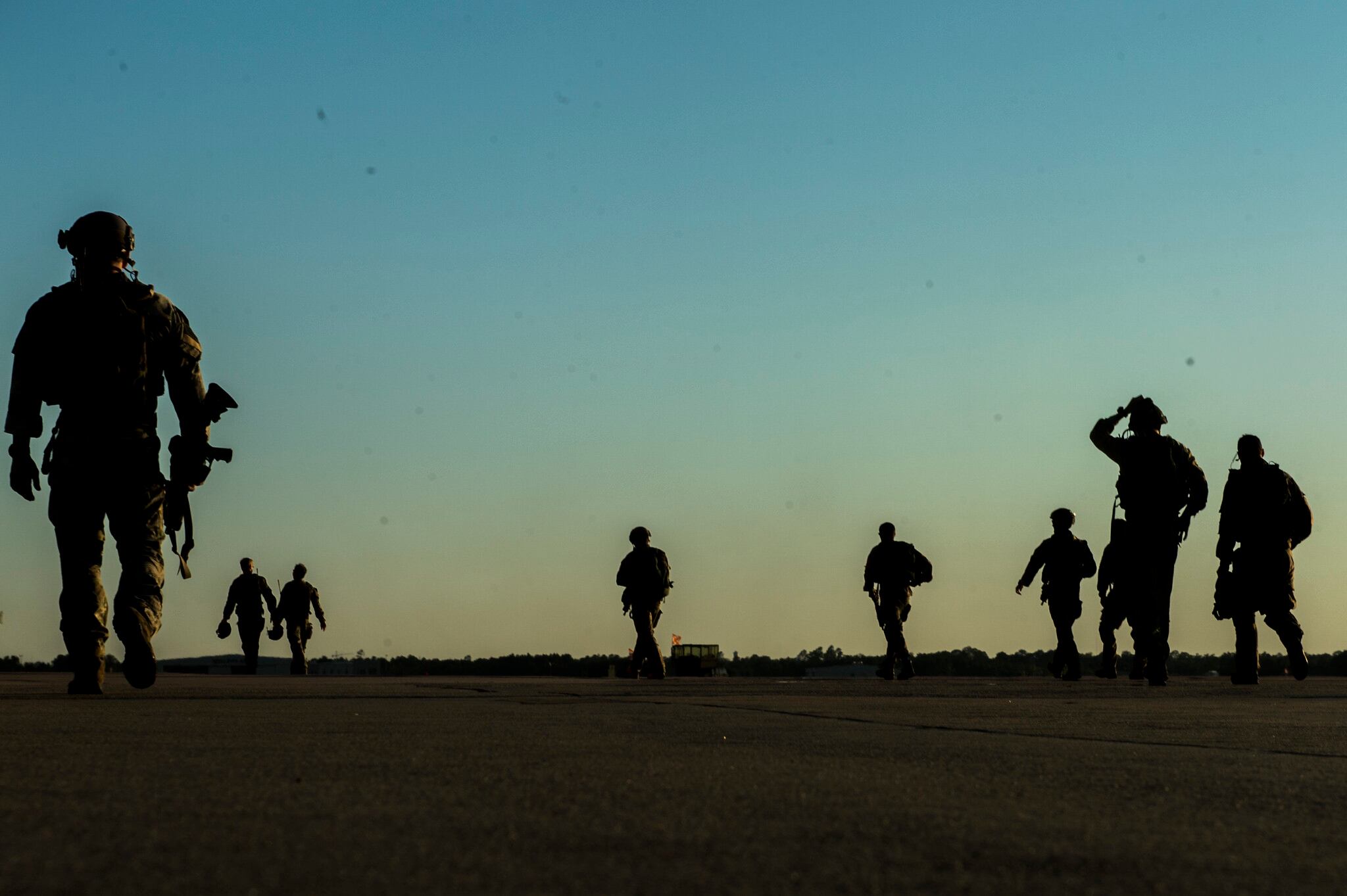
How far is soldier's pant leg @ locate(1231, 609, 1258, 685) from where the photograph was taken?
1521 centimetres

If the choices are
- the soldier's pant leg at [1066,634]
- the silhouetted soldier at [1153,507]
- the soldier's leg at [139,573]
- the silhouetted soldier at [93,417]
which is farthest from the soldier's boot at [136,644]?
the soldier's pant leg at [1066,634]

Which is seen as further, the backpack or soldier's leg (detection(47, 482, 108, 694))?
the backpack

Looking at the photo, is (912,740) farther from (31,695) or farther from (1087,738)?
(31,695)

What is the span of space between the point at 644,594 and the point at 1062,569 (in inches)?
202

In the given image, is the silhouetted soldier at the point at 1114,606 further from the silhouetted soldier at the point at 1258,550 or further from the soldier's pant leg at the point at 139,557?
the soldier's pant leg at the point at 139,557

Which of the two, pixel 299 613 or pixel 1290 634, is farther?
pixel 299 613

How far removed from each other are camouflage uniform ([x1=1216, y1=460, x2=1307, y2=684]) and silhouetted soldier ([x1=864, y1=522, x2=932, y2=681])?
5.81m

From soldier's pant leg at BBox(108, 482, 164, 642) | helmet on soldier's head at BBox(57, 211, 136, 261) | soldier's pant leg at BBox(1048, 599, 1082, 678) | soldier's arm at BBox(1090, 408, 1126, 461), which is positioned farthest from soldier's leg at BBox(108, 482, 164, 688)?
soldier's pant leg at BBox(1048, 599, 1082, 678)

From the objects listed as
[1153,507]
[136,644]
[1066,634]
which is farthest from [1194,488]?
[136,644]

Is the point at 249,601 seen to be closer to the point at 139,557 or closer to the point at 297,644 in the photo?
the point at 297,644

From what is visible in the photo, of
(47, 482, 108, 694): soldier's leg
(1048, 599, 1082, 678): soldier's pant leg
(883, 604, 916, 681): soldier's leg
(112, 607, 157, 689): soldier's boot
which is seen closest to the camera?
(112, 607, 157, 689): soldier's boot

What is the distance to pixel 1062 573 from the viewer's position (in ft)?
65.2

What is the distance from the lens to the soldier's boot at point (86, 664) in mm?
9430

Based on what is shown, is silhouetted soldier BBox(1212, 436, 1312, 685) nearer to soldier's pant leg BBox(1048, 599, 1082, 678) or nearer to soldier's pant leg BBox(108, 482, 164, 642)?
soldier's pant leg BBox(1048, 599, 1082, 678)
